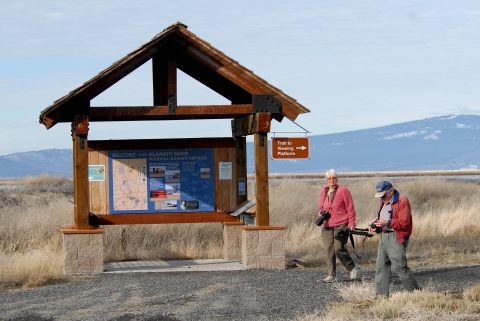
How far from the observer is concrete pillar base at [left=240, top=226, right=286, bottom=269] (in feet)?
46.2

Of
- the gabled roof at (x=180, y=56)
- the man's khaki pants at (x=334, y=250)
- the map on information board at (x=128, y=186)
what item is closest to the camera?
the man's khaki pants at (x=334, y=250)

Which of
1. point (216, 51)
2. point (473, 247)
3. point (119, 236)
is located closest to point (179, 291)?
point (216, 51)

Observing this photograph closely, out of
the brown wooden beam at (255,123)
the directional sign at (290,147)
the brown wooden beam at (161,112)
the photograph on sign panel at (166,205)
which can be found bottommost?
the photograph on sign panel at (166,205)

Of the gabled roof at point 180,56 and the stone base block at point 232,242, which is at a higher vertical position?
the gabled roof at point 180,56

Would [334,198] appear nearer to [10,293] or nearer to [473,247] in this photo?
[10,293]

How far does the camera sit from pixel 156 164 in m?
15.1

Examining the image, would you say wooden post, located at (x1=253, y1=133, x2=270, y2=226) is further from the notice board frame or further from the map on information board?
the map on information board

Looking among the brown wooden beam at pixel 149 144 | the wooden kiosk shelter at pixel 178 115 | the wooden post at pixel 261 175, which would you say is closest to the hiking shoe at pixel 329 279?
the wooden kiosk shelter at pixel 178 115

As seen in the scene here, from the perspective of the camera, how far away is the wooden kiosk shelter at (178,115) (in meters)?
13.6

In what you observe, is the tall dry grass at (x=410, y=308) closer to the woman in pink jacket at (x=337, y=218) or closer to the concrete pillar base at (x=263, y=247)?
the woman in pink jacket at (x=337, y=218)

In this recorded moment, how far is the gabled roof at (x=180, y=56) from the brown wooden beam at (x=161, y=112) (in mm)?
177

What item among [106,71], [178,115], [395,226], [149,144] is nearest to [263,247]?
[178,115]

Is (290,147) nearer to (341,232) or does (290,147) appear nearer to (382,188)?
(341,232)

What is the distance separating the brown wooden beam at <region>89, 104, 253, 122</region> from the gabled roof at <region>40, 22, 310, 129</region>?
177 millimetres
